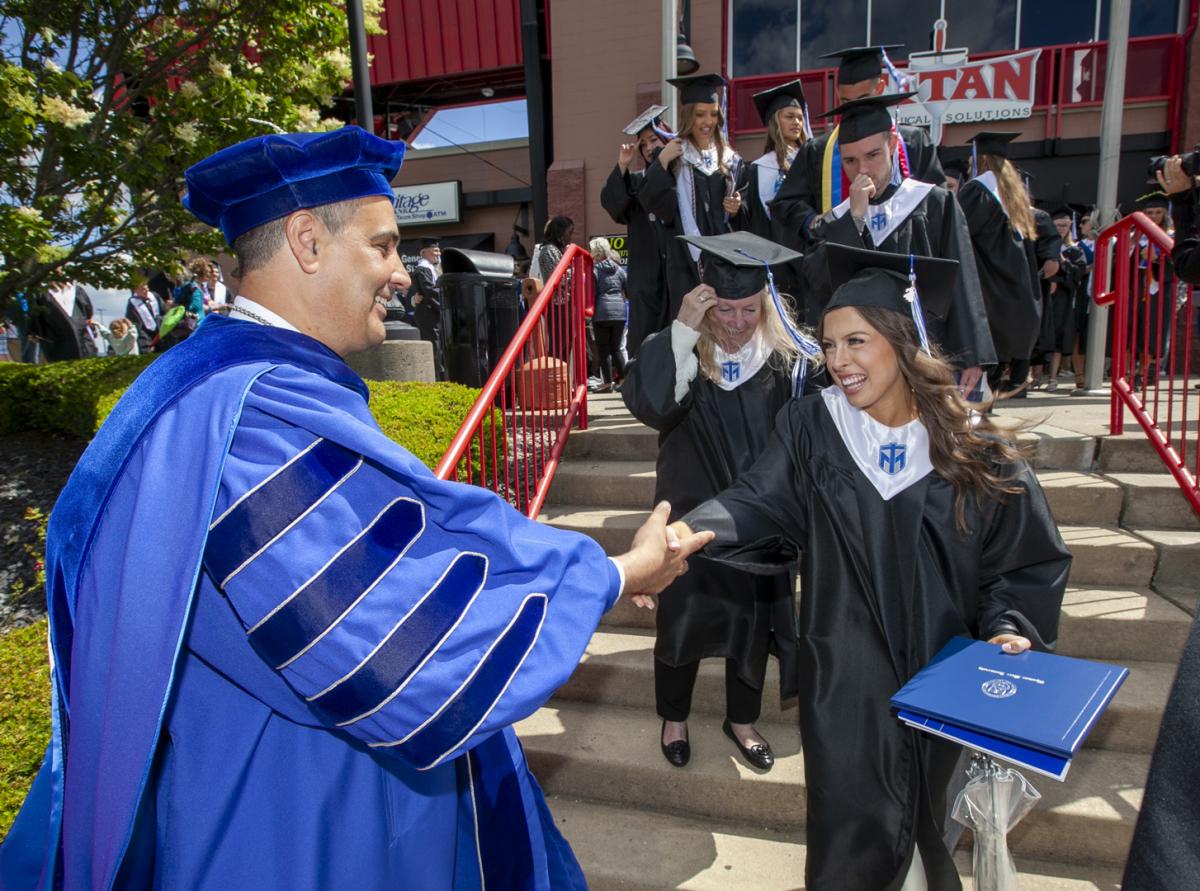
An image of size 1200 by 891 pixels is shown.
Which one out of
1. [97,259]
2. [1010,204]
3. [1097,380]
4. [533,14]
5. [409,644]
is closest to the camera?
[409,644]

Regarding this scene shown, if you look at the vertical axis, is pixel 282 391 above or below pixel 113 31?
below

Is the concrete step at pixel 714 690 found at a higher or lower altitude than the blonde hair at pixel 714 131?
lower

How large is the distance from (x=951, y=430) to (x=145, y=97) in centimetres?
654

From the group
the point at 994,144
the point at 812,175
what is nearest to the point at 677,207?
the point at 812,175

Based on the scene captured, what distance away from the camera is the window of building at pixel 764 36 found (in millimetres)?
13359

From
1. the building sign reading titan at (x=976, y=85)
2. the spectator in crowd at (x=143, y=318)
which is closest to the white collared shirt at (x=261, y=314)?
the spectator in crowd at (x=143, y=318)

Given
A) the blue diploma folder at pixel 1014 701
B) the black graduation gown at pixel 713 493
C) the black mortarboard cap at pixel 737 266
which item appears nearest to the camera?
the blue diploma folder at pixel 1014 701

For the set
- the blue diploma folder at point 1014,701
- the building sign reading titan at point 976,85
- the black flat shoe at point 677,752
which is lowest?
the black flat shoe at point 677,752

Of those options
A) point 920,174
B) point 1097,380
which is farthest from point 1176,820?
point 1097,380

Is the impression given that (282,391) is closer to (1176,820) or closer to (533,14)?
(1176,820)

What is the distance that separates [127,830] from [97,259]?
6.48 metres

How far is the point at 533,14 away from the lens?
14008 millimetres

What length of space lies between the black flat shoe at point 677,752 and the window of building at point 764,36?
13.2m

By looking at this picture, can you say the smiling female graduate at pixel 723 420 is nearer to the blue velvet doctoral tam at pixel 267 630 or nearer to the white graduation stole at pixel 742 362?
the white graduation stole at pixel 742 362
